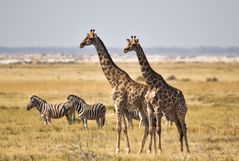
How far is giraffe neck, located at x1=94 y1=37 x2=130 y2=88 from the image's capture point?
1444cm

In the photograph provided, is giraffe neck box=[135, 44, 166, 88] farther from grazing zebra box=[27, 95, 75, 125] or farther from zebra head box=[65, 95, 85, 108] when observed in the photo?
grazing zebra box=[27, 95, 75, 125]

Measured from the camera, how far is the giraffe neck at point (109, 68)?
1444 centimetres

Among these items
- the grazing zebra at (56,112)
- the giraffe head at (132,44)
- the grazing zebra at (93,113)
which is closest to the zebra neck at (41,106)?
the grazing zebra at (56,112)

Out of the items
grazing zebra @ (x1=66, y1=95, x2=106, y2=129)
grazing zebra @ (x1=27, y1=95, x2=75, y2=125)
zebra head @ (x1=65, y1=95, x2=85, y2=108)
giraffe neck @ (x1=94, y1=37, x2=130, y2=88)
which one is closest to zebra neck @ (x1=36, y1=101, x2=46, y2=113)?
grazing zebra @ (x1=27, y1=95, x2=75, y2=125)

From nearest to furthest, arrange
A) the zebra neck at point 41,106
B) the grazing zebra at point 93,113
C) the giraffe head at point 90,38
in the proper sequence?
the giraffe head at point 90,38 → the grazing zebra at point 93,113 → the zebra neck at point 41,106

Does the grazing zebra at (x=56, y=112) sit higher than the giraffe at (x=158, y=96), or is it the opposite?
the giraffe at (x=158, y=96)

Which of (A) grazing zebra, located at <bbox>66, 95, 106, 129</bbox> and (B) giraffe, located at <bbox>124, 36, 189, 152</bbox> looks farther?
(A) grazing zebra, located at <bbox>66, 95, 106, 129</bbox>

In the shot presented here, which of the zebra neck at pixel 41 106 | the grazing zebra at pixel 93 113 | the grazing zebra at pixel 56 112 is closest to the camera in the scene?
the grazing zebra at pixel 93 113

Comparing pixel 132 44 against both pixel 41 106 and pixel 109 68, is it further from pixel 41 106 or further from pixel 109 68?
pixel 41 106

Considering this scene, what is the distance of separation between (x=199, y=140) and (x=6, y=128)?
5.84 meters

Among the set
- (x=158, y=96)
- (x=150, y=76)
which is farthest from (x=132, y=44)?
(x=158, y=96)

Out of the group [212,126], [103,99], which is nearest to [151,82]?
[212,126]

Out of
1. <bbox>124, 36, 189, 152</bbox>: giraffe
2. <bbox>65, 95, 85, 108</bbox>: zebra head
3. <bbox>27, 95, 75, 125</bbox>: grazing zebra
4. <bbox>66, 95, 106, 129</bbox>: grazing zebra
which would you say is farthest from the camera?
<bbox>27, 95, 75, 125</bbox>: grazing zebra

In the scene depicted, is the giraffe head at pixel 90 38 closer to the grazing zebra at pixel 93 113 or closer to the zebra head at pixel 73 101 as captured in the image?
the grazing zebra at pixel 93 113
